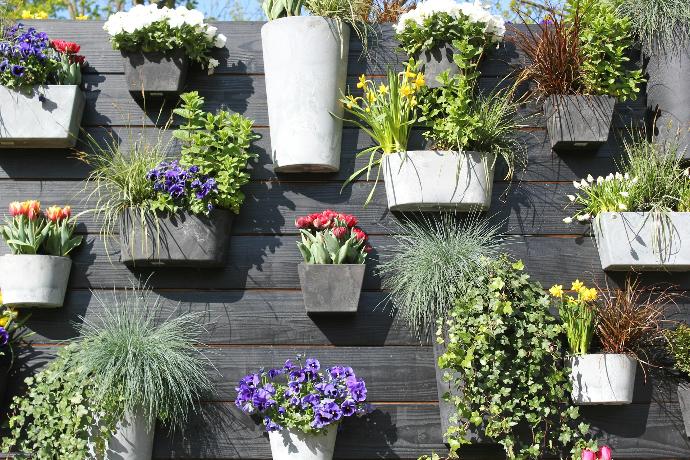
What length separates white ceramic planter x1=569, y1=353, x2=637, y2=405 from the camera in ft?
10.2

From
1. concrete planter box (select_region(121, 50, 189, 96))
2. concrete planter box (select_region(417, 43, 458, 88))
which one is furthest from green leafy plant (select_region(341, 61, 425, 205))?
concrete planter box (select_region(121, 50, 189, 96))

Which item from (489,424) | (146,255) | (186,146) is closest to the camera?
(489,424)

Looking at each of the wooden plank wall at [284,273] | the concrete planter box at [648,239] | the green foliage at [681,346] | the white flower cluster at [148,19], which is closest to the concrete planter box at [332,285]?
the wooden plank wall at [284,273]

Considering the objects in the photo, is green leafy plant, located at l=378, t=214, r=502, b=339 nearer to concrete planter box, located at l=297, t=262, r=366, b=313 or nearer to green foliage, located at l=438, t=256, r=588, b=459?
green foliage, located at l=438, t=256, r=588, b=459

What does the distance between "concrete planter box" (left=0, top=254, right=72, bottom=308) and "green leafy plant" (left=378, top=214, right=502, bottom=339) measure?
1.23 m

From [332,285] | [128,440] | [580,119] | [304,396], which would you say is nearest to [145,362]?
[128,440]

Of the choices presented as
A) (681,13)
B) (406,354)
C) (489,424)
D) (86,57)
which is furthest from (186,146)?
(681,13)

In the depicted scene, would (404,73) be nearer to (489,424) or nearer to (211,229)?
(211,229)

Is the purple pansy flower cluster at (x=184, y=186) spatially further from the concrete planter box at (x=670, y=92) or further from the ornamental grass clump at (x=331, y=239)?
the concrete planter box at (x=670, y=92)

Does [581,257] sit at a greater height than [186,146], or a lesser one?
lesser

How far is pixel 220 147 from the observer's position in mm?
3287

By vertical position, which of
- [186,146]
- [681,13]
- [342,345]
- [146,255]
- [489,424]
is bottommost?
[489,424]

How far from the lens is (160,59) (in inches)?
135

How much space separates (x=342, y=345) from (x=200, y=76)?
124 centimetres
